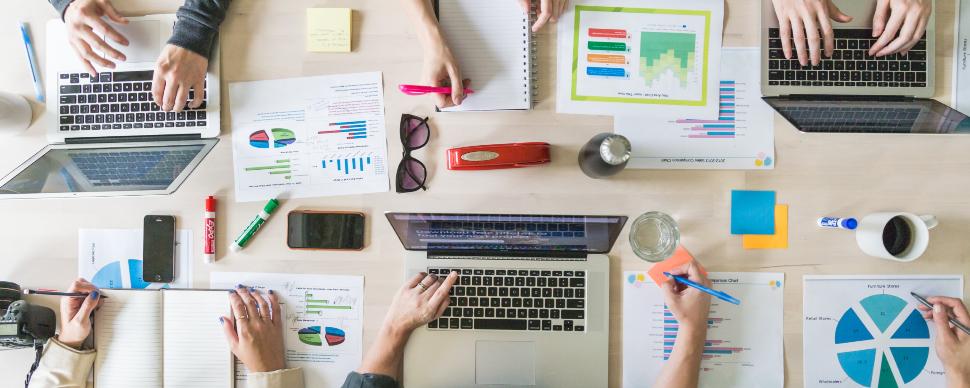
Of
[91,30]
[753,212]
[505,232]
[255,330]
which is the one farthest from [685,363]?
[91,30]

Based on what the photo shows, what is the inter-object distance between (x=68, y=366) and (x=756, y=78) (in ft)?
5.97

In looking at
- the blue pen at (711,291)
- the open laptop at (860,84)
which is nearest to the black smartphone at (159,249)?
the blue pen at (711,291)

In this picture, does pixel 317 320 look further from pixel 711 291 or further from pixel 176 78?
pixel 711 291

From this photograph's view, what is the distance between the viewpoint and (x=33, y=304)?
1108mm

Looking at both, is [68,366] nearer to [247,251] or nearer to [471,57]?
[247,251]

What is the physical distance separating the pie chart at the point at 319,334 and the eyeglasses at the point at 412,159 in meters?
0.39

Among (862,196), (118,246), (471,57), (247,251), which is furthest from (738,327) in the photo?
(118,246)

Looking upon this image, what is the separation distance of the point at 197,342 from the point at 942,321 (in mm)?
1795

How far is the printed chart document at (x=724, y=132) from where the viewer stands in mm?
1083

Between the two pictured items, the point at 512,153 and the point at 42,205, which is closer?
the point at 512,153

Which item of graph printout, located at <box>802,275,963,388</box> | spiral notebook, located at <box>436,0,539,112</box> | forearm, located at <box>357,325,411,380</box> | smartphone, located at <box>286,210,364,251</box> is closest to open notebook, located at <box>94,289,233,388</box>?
smartphone, located at <box>286,210,364,251</box>

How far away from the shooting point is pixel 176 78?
1.06m

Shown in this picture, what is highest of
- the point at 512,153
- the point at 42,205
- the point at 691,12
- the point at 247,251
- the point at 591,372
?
the point at 691,12

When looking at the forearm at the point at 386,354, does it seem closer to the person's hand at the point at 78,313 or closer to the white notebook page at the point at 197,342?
the white notebook page at the point at 197,342
